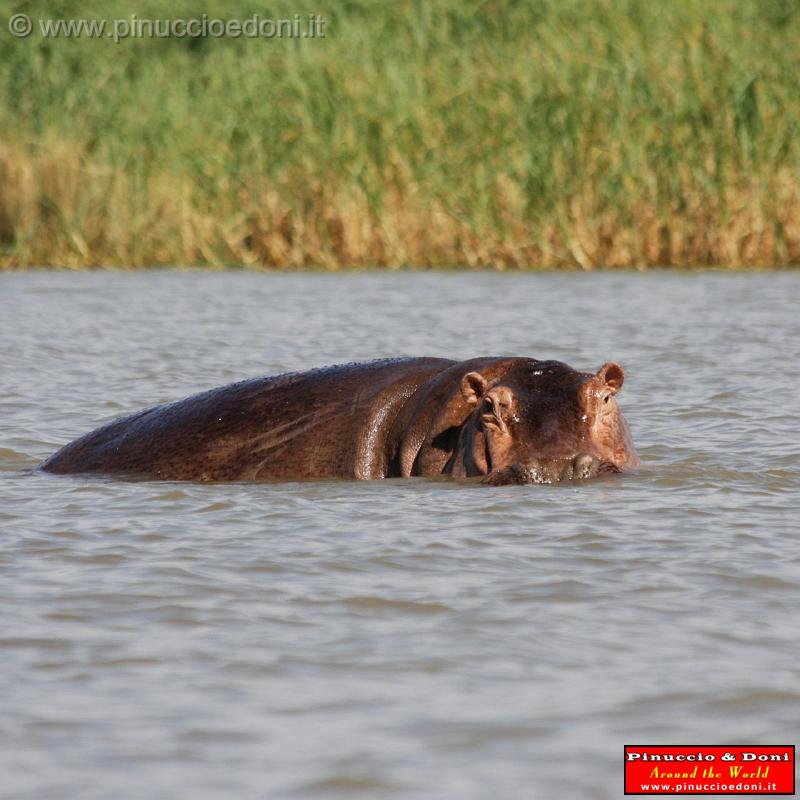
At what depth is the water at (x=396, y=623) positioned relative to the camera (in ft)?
9.88

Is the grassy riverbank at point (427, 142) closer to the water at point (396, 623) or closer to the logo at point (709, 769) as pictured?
the water at point (396, 623)

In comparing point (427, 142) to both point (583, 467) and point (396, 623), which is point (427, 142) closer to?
point (583, 467)

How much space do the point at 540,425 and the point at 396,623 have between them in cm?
153

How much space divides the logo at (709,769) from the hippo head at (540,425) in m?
2.25

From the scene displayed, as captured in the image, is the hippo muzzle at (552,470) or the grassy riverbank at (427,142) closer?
the hippo muzzle at (552,470)

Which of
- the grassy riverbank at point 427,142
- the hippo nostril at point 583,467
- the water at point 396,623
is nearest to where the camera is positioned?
the water at point 396,623

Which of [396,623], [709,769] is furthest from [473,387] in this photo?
[709,769]

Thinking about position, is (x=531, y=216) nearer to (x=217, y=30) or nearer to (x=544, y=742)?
(x=217, y=30)

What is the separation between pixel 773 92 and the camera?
13.2 metres

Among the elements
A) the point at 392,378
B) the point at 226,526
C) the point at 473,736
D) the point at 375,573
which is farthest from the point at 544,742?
the point at 392,378

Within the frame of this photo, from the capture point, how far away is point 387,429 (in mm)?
5676

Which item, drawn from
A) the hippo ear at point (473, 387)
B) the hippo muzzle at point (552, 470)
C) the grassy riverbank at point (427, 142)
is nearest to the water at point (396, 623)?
the hippo muzzle at point (552, 470)

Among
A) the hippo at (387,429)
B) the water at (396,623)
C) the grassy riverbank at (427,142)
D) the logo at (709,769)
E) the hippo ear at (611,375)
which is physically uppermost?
the grassy riverbank at (427,142)

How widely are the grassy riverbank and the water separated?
19.7 ft
